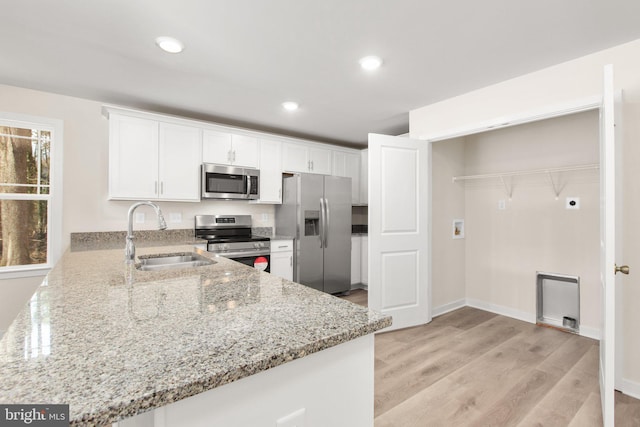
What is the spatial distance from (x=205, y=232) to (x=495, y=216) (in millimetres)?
3610

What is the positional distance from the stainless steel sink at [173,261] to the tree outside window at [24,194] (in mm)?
1794

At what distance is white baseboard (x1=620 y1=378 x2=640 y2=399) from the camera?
2.02 m

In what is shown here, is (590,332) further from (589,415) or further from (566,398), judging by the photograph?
(589,415)

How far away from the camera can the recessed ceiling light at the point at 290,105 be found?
3.27 m

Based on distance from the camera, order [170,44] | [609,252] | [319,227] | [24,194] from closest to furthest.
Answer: [609,252], [170,44], [24,194], [319,227]

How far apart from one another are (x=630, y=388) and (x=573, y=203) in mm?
1738

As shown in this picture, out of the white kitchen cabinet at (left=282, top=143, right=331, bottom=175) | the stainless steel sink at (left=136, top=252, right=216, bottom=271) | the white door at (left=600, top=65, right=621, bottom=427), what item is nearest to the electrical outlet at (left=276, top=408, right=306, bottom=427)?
the stainless steel sink at (left=136, top=252, right=216, bottom=271)

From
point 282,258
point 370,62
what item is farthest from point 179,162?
point 370,62

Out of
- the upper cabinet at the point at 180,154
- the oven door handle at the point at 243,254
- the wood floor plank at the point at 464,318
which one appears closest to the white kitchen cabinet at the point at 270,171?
the upper cabinet at the point at 180,154

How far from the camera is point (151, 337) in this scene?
2.53 ft

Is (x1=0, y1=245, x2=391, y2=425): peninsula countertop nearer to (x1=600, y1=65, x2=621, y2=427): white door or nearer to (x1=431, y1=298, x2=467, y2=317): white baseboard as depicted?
(x1=600, y1=65, x2=621, y2=427): white door

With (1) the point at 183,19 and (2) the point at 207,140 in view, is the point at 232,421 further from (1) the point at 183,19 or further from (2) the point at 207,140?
(2) the point at 207,140

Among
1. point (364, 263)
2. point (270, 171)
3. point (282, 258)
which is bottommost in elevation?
point (364, 263)

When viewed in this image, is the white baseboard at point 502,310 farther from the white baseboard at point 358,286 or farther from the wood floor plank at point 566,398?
the white baseboard at point 358,286
